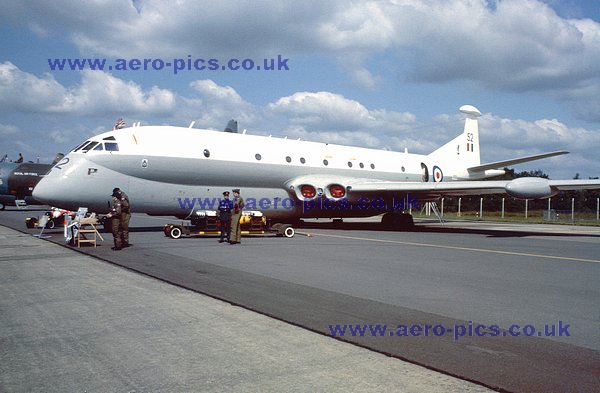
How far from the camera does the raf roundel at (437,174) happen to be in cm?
2617

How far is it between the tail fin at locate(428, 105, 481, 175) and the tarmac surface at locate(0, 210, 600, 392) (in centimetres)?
1687

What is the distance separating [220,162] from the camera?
1720cm

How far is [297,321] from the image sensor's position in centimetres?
536

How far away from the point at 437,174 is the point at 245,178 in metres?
12.5

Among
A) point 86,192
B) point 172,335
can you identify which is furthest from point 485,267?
point 86,192

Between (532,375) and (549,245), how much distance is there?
13139 mm

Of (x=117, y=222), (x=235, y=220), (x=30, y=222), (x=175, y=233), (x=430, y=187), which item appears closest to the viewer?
(x=117, y=222)

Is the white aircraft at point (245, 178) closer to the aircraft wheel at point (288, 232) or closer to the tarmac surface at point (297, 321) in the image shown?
the aircraft wheel at point (288, 232)

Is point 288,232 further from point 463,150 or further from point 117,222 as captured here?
point 463,150

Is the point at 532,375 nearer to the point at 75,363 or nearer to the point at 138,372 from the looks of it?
the point at 138,372

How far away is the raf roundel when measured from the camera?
26.2 m

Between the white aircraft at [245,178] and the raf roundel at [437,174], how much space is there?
249 cm

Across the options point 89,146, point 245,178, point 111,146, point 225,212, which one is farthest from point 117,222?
point 245,178

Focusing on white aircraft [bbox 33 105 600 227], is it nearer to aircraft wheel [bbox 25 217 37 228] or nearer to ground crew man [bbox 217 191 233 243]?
ground crew man [bbox 217 191 233 243]
